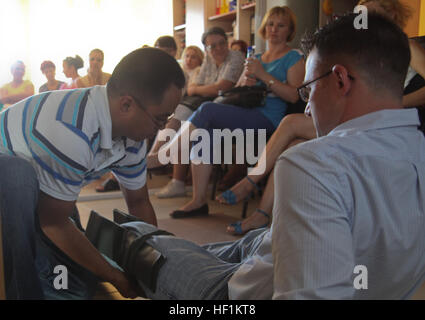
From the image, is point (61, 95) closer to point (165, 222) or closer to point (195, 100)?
point (165, 222)

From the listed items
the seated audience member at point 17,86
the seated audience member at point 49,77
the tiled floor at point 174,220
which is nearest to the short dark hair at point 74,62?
the seated audience member at point 49,77

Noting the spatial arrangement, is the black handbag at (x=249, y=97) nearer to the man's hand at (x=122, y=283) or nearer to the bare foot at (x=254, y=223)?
the bare foot at (x=254, y=223)

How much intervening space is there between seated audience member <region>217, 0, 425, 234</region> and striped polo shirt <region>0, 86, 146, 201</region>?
96 cm

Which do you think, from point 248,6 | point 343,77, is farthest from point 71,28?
point 343,77

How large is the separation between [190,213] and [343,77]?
170 cm

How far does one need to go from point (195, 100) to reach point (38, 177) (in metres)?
2.19

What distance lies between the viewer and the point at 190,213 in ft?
7.43

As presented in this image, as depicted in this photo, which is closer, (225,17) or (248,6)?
(248,6)

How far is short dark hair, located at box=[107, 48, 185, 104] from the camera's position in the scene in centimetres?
111

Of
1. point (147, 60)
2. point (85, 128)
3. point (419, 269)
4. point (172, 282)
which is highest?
point (147, 60)

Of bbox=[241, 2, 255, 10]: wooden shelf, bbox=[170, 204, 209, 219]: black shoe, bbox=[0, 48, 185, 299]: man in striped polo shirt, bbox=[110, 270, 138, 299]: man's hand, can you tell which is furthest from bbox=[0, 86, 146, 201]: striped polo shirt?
bbox=[241, 2, 255, 10]: wooden shelf

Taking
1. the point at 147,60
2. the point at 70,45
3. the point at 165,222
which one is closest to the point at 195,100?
the point at 165,222

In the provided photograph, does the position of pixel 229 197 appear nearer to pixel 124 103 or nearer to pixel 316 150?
pixel 124 103

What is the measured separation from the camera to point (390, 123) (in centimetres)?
61
